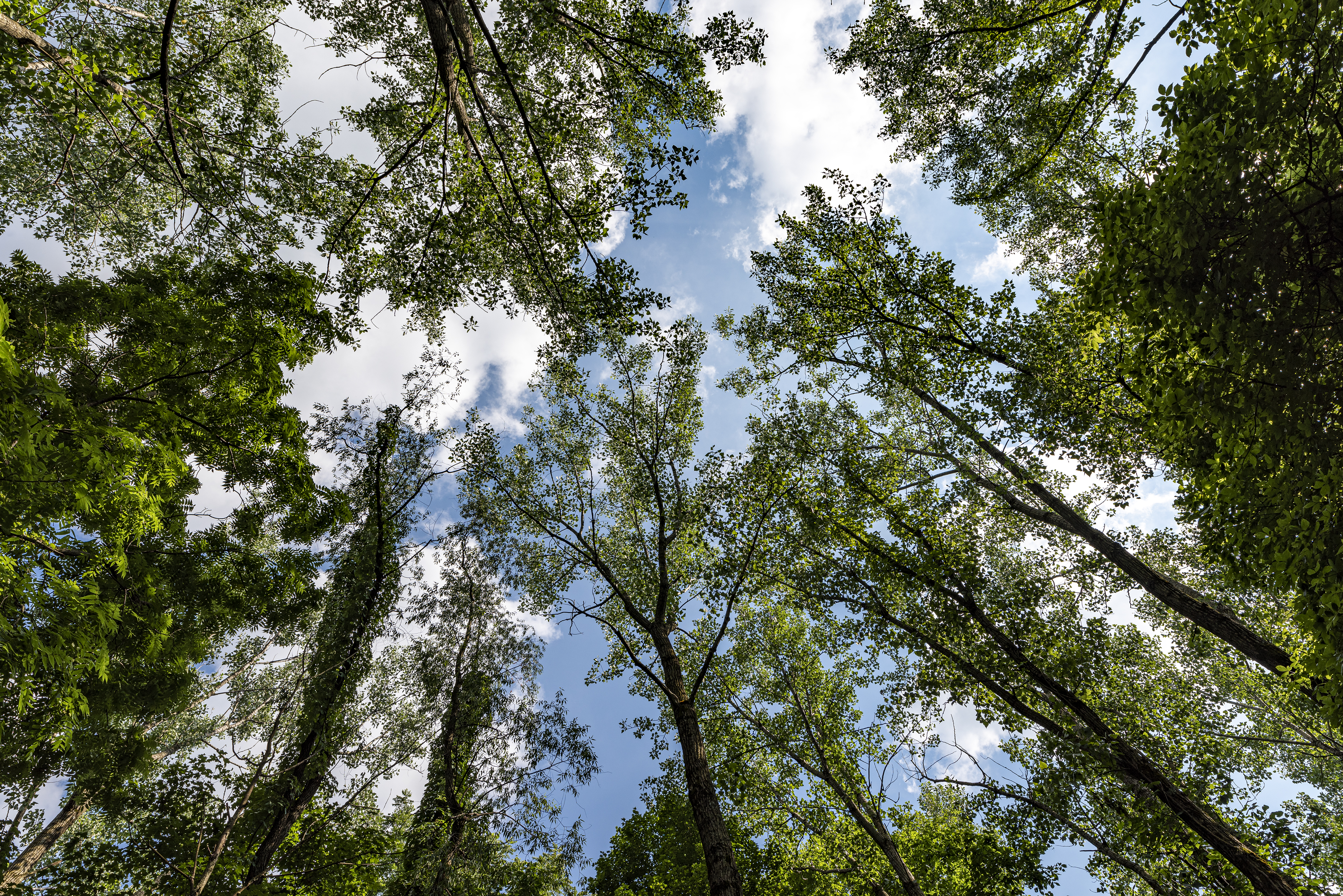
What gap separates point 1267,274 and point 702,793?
7.43 m

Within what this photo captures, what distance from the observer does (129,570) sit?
548 centimetres

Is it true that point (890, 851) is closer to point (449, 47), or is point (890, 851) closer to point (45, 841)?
point (449, 47)

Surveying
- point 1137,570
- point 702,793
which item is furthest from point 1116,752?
point 702,793

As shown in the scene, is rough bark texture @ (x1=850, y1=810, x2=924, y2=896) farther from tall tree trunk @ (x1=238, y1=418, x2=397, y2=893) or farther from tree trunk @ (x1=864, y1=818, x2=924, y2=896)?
tall tree trunk @ (x1=238, y1=418, x2=397, y2=893)

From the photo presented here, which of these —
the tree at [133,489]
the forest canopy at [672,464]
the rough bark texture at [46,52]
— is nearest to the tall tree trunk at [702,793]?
the forest canopy at [672,464]

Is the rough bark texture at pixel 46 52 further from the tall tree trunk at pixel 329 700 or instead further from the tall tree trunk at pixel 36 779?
the tall tree trunk at pixel 36 779

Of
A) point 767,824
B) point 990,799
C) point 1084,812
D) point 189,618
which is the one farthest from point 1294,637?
point 189,618

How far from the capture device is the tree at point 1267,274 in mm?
2699

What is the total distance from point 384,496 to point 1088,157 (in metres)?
15.9

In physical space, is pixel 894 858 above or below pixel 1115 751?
below

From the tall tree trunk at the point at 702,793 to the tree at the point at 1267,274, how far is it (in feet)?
18.3

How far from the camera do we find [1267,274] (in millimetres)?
2838

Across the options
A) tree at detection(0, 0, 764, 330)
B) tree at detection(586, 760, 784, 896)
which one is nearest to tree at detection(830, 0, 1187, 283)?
tree at detection(0, 0, 764, 330)

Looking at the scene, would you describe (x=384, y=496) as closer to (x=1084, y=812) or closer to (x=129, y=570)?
(x=129, y=570)
